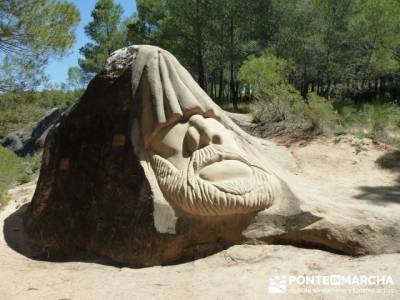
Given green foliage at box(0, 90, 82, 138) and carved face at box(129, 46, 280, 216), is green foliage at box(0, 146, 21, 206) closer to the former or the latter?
green foliage at box(0, 90, 82, 138)

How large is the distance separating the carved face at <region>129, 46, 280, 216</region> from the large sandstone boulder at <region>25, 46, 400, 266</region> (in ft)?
0.04

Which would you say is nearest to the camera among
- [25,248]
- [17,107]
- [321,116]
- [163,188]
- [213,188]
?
[213,188]

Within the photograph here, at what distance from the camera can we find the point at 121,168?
4.44 meters

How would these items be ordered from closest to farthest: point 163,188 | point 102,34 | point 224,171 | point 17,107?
point 224,171 → point 163,188 → point 17,107 → point 102,34

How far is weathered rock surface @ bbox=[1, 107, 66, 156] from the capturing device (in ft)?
49.0

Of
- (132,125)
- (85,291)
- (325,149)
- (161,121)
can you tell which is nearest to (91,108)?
(132,125)

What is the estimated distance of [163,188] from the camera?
409 cm

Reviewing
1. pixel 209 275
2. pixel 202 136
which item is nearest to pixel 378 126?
pixel 202 136

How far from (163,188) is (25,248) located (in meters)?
1.89

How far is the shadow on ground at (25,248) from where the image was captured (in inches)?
168

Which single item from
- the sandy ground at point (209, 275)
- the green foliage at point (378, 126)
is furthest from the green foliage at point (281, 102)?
the sandy ground at point (209, 275)

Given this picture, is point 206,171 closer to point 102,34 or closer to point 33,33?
point 33,33

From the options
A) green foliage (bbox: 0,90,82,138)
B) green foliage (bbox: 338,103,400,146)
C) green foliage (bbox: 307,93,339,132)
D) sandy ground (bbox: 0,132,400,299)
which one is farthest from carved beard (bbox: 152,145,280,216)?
green foliage (bbox: 0,90,82,138)

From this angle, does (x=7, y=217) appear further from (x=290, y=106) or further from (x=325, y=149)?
(x=290, y=106)
